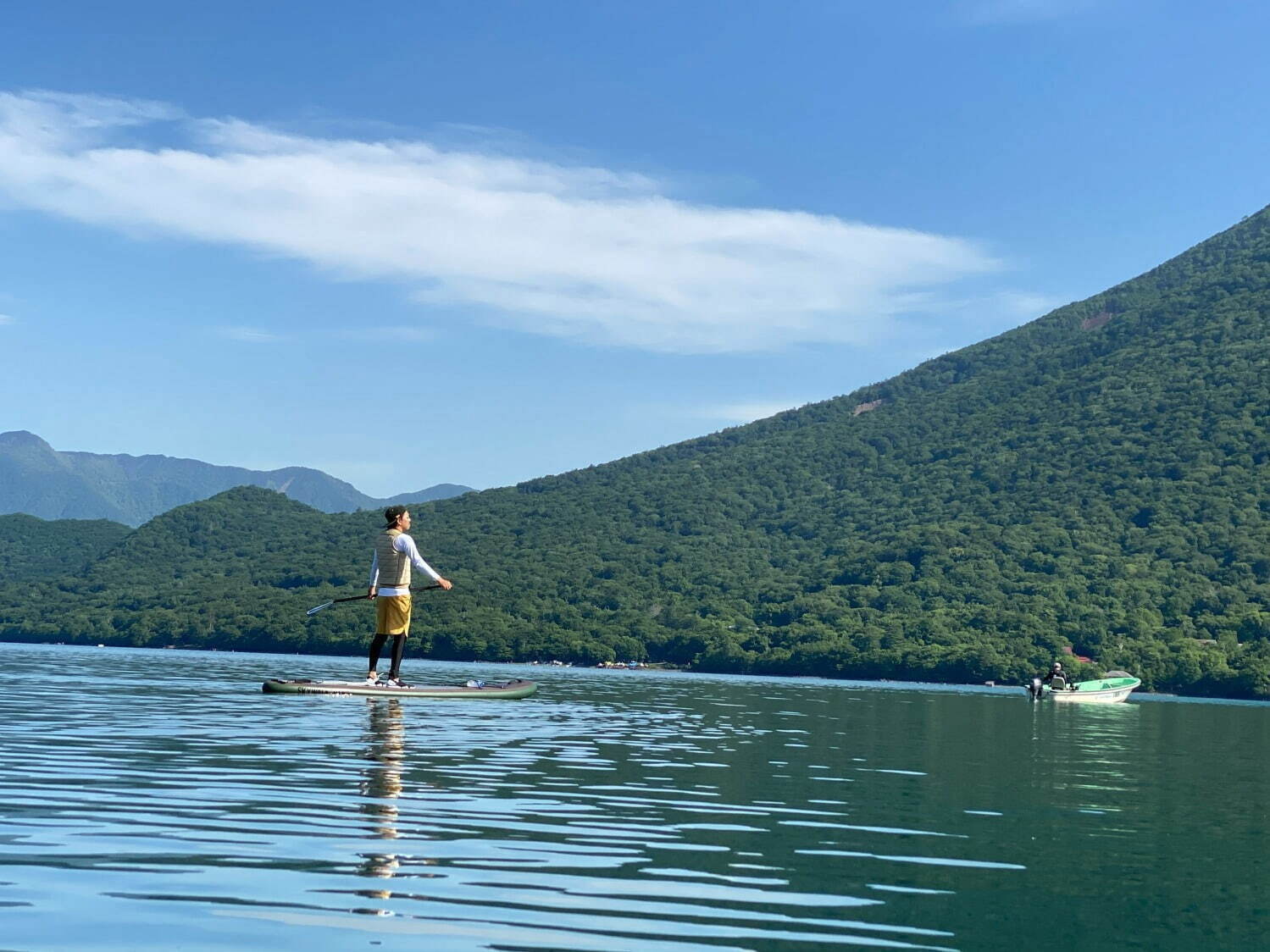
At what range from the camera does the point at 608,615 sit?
18175cm

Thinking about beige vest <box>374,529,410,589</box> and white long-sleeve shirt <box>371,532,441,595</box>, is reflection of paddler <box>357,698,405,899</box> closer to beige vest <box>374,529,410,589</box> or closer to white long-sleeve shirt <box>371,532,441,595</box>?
white long-sleeve shirt <box>371,532,441,595</box>

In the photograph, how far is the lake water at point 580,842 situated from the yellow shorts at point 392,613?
17.8ft

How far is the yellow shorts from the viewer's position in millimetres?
33250

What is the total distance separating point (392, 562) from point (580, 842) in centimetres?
2012

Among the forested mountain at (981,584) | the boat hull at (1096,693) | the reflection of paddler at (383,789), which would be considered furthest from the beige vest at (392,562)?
the forested mountain at (981,584)

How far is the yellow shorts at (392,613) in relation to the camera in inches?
1309

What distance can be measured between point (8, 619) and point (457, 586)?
6173 centimetres

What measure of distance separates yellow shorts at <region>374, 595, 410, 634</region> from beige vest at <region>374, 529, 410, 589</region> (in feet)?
1.05

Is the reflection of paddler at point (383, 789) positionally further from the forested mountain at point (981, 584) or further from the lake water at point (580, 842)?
the forested mountain at point (981, 584)

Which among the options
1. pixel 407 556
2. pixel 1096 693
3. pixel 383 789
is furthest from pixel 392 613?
pixel 1096 693

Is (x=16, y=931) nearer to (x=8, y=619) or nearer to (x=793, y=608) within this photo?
(x=793, y=608)

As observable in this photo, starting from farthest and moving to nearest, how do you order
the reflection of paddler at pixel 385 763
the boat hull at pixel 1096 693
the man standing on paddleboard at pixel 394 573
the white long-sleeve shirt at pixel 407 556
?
the boat hull at pixel 1096 693
the man standing on paddleboard at pixel 394 573
the white long-sleeve shirt at pixel 407 556
the reflection of paddler at pixel 385 763

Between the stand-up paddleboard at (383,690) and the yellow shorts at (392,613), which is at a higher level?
the yellow shorts at (392,613)

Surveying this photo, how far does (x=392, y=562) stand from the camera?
3288 cm
